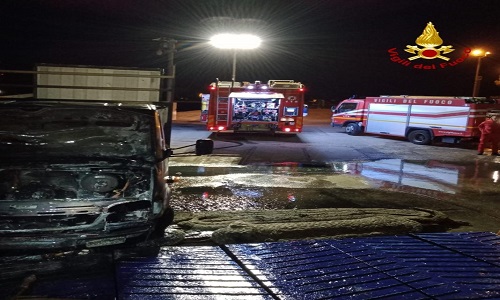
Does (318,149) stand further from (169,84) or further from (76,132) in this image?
(76,132)

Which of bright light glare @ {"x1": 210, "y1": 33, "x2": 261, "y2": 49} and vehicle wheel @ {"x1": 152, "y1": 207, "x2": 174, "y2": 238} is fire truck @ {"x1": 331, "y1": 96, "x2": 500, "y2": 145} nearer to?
bright light glare @ {"x1": 210, "y1": 33, "x2": 261, "y2": 49}

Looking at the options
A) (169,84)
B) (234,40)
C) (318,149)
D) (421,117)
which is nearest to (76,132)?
(169,84)

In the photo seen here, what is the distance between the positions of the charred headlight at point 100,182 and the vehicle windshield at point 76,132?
0.38 meters

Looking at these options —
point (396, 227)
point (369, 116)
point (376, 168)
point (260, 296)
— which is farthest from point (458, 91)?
point (260, 296)

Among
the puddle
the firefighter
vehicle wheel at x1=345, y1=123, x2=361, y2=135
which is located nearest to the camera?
the puddle

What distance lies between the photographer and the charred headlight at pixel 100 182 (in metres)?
3.83

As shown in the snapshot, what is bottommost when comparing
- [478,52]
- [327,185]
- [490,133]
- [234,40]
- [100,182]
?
[327,185]

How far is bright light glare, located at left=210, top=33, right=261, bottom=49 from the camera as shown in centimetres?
1901

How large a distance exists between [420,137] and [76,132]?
1753 centimetres

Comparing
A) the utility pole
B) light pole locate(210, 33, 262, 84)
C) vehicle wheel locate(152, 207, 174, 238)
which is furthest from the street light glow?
vehicle wheel locate(152, 207, 174, 238)

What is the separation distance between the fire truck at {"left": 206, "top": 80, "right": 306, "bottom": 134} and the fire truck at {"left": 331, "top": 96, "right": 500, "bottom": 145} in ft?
14.5

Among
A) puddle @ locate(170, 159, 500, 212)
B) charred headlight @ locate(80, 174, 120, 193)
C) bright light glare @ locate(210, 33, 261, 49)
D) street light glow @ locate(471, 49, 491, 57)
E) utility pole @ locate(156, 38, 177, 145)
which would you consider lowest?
puddle @ locate(170, 159, 500, 212)

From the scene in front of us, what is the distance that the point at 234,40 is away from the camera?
1944cm

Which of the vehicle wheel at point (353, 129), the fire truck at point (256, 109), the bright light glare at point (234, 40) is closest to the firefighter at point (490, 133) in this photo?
the vehicle wheel at point (353, 129)
